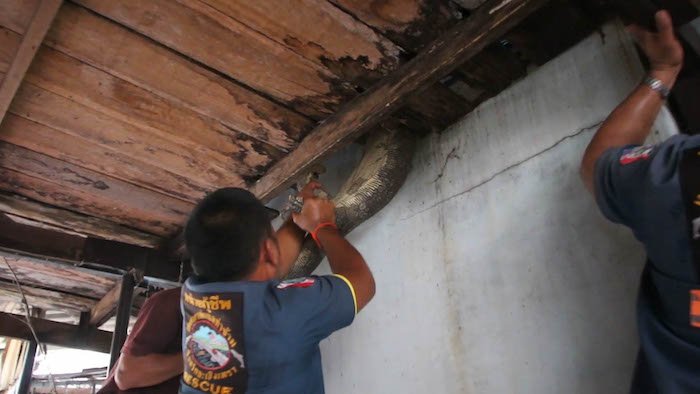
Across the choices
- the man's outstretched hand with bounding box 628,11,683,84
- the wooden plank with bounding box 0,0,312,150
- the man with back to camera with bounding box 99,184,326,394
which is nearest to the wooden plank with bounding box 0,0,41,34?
the wooden plank with bounding box 0,0,312,150

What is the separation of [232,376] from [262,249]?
29cm

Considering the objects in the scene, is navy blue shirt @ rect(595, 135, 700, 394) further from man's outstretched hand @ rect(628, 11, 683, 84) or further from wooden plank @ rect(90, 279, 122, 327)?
wooden plank @ rect(90, 279, 122, 327)

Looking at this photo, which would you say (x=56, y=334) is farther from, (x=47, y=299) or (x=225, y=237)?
(x=225, y=237)

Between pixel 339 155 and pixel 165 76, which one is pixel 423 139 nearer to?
pixel 339 155

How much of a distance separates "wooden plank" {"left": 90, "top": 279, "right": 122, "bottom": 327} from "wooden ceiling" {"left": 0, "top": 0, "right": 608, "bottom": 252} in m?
1.54

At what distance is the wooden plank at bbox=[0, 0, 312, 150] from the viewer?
132cm

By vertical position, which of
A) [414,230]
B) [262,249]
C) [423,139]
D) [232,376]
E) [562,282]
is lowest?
[232,376]

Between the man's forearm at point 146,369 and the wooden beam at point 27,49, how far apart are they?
0.87 meters

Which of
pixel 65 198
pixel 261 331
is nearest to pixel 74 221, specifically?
pixel 65 198

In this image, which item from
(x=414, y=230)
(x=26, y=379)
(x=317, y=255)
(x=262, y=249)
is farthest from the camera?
(x=26, y=379)

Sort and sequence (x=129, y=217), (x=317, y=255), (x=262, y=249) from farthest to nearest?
1. (x=129, y=217)
2. (x=317, y=255)
3. (x=262, y=249)

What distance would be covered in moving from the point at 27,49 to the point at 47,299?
319 cm

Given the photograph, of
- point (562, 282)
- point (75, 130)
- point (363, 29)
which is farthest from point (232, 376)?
point (75, 130)

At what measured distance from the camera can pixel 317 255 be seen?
182 cm
